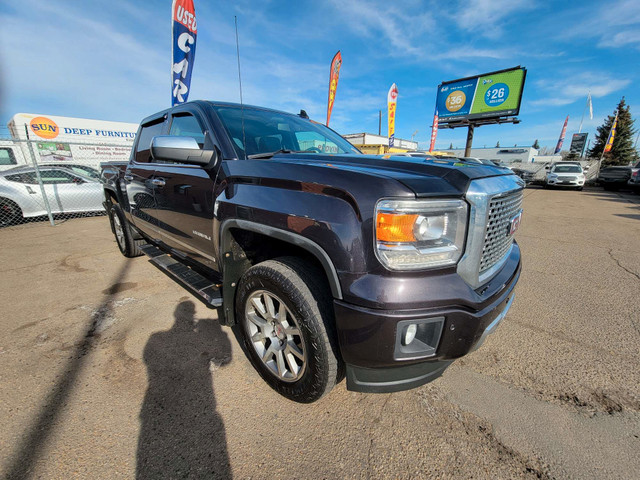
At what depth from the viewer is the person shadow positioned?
145 centimetres

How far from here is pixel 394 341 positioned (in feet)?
4.34

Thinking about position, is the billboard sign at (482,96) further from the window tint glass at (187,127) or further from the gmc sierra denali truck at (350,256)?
the window tint glass at (187,127)

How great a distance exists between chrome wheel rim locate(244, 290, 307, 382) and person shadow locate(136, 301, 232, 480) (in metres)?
0.43

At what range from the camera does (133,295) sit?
330cm

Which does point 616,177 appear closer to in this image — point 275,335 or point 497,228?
point 497,228

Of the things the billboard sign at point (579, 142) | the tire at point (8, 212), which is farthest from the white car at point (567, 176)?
the billboard sign at point (579, 142)

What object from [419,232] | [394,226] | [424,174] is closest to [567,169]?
[424,174]

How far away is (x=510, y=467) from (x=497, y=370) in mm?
793

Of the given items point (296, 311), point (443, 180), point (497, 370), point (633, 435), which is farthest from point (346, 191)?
point (633, 435)

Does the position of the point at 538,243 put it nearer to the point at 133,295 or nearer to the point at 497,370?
the point at 497,370

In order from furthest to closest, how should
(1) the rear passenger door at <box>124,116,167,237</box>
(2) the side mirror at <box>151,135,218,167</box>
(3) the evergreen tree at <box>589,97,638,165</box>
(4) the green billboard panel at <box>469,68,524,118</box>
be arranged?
1. (3) the evergreen tree at <box>589,97,638,165</box>
2. (4) the green billboard panel at <box>469,68,524,118</box>
3. (1) the rear passenger door at <box>124,116,167,237</box>
4. (2) the side mirror at <box>151,135,218,167</box>

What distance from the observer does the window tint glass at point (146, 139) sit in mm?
3254

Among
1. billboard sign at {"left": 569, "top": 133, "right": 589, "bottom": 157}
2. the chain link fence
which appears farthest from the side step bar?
billboard sign at {"left": 569, "top": 133, "right": 589, "bottom": 157}

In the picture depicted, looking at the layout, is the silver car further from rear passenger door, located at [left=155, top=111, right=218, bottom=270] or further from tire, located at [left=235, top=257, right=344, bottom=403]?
tire, located at [left=235, top=257, right=344, bottom=403]
